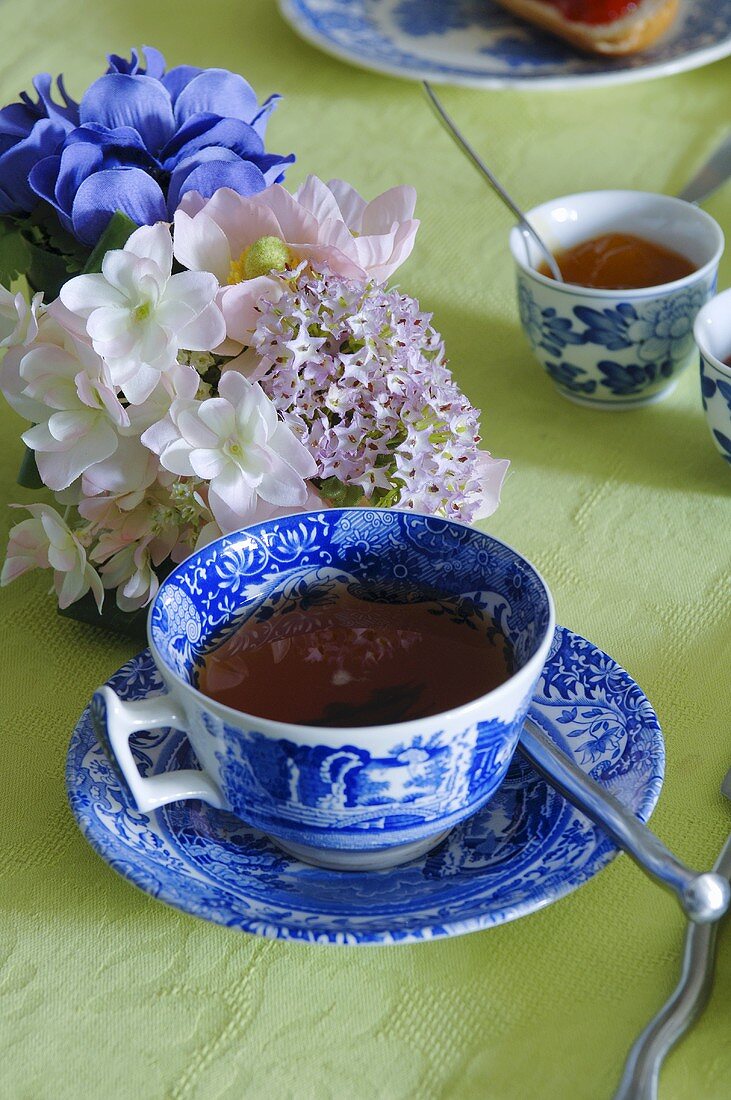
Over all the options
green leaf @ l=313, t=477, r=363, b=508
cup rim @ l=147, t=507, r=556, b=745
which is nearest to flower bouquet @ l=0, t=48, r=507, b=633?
green leaf @ l=313, t=477, r=363, b=508

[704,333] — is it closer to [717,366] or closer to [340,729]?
[717,366]

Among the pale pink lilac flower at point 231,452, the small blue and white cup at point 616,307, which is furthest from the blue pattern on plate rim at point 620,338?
the pale pink lilac flower at point 231,452

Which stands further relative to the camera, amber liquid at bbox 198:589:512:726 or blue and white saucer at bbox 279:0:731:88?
blue and white saucer at bbox 279:0:731:88

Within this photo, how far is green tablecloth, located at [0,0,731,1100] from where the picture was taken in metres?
0.40

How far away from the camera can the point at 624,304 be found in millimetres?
697

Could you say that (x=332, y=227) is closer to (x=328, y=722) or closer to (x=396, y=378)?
(x=396, y=378)

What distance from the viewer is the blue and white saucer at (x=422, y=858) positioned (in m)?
0.41

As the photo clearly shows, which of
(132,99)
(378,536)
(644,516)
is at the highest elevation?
(132,99)

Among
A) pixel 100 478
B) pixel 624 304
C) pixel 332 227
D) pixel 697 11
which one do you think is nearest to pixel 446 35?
pixel 697 11

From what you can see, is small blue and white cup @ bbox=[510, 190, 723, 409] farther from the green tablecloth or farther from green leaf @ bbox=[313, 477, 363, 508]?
green leaf @ bbox=[313, 477, 363, 508]

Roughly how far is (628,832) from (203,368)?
0.28 meters

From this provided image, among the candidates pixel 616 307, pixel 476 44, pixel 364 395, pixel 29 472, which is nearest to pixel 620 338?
pixel 616 307

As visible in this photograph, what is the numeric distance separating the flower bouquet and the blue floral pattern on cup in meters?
0.15

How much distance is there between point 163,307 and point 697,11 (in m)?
0.82
